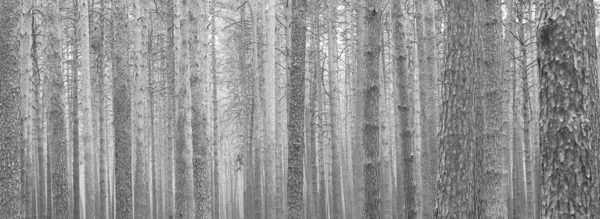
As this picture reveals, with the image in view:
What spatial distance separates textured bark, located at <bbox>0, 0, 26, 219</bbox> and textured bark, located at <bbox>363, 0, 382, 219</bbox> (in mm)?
4273

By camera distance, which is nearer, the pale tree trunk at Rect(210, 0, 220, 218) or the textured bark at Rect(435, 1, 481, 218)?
the textured bark at Rect(435, 1, 481, 218)

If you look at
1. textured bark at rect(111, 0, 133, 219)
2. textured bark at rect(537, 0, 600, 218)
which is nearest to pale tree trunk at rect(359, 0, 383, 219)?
textured bark at rect(537, 0, 600, 218)

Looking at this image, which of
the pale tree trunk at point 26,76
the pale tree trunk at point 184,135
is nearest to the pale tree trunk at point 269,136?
the pale tree trunk at point 184,135

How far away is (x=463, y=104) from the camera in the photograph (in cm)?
598

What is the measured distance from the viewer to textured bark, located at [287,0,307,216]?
8203 mm

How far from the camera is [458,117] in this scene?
5.97 m

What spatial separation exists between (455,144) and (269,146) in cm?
766

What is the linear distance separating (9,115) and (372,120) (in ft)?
14.5

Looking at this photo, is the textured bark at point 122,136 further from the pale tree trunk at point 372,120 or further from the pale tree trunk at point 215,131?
the pale tree trunk at point 215,131

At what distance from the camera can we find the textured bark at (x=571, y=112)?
14.1 feet

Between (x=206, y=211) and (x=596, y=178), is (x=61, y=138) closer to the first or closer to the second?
(x=206, y=211)

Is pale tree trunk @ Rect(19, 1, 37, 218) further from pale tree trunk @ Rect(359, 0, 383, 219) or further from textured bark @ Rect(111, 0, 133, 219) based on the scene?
pale tree trunk @ Rect(359, 0, 383, 219)

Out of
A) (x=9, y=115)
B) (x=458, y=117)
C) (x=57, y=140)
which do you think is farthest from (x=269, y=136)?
(x=458, y=117)

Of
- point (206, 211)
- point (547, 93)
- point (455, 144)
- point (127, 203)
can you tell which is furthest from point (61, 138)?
point (547, 93)
